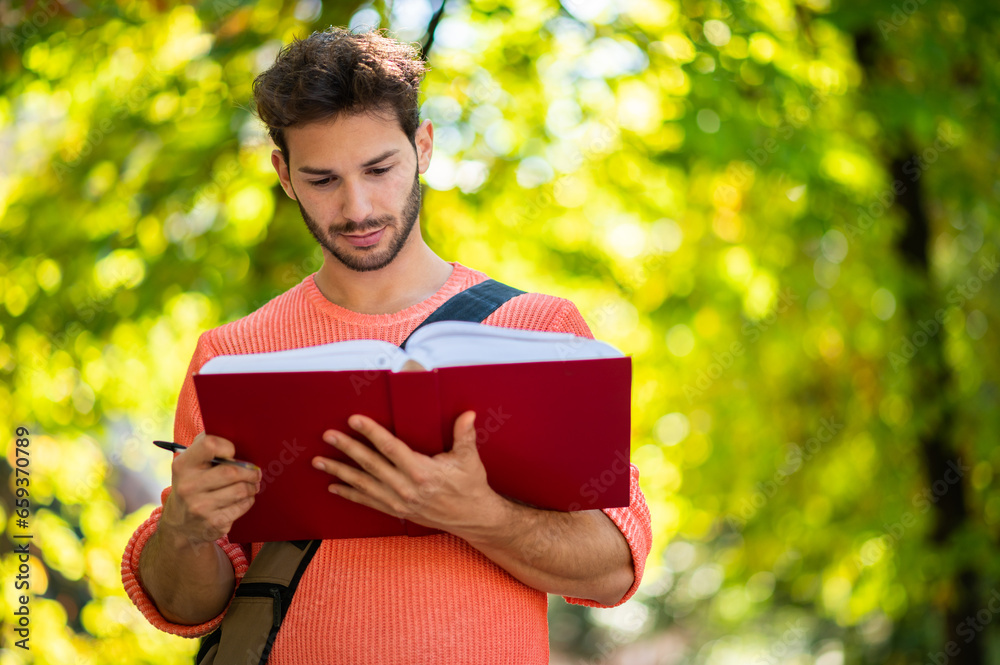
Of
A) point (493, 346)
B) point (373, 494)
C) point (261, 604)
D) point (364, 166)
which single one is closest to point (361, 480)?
point (373, 494)

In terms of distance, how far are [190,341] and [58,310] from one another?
0.54 m

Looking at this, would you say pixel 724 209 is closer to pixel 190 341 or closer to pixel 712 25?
pixel 712 25

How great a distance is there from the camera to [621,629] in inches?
428

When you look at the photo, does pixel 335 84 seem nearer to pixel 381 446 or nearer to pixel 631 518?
pixel 381 446

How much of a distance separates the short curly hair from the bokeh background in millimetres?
1125

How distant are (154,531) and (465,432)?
72 centimetres

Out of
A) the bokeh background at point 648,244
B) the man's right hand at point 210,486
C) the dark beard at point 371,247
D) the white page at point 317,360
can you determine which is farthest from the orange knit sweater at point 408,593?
the bokeh background at point 648,244

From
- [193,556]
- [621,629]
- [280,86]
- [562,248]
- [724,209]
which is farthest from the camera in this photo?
[621,629]

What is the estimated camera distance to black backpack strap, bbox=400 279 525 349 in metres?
1.59

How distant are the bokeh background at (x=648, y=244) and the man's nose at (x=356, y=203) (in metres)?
1.29

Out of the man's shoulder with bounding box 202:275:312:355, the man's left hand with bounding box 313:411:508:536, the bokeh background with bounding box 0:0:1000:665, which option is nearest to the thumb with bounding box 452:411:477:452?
the man's left hand with bounding box 313:411:508:536

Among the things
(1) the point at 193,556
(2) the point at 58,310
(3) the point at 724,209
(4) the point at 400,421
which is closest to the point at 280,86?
(4) the point at 400,421

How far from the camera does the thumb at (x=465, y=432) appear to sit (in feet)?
4.17

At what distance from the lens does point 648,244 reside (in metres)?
4.30
